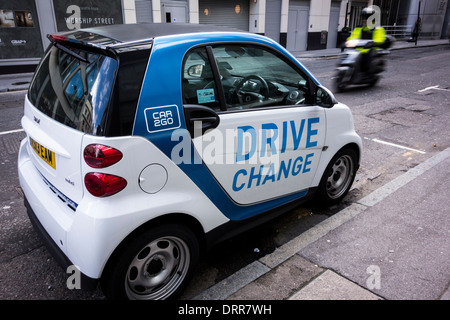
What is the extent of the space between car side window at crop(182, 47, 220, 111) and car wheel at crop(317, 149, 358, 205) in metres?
1.59

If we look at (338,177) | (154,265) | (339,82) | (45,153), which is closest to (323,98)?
(338,177)

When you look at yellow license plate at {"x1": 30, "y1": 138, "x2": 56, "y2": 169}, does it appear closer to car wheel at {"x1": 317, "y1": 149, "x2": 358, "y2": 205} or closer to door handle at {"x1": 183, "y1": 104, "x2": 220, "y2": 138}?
door handle at {"x1": 183, "y1": 104, "x2": 220, "y2": 138}

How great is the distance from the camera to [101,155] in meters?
2.02

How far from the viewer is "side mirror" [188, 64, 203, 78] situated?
2442 millimetres

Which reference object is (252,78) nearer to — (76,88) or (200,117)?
(200,117)

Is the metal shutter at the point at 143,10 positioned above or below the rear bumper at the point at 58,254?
above

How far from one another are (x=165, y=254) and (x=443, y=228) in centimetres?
271

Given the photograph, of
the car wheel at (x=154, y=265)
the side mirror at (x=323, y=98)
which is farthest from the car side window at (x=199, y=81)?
the side mirror at (x=323, y=98)

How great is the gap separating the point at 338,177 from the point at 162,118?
2370 millimetres

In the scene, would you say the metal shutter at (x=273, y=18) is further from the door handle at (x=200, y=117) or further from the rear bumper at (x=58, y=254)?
the rear bumper at (x=58, y=254)

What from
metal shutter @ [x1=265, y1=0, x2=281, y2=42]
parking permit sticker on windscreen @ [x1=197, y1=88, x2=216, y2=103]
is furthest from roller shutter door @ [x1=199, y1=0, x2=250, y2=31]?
parking permit sticker on windscreen @ [x1=197, y1=88, x2=216, y2=103]

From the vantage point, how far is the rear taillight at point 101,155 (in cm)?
202

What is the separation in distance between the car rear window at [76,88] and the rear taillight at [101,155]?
3.6 inches

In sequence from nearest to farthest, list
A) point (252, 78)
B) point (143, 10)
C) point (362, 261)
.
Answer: point (362, 261)
point (252, 78)
point (143, 10)
